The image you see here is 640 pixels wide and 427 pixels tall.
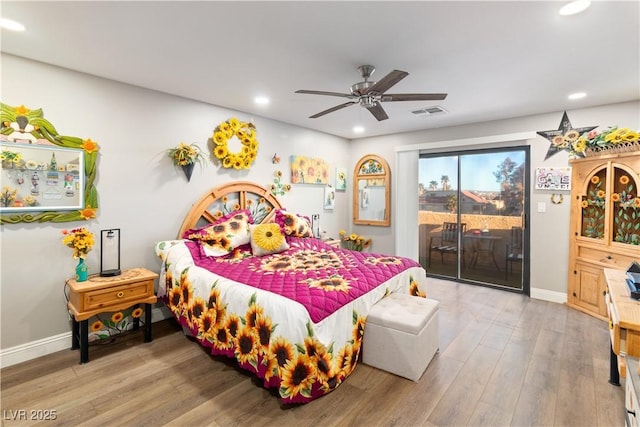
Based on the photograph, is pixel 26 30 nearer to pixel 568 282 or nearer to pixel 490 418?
pixel 490 418

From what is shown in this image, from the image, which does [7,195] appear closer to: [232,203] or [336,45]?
[232,203]

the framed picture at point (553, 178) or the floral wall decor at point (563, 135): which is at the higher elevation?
the floral wall decor at point (563, 135)

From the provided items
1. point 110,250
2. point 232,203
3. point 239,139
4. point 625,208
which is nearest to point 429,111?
point 625,208

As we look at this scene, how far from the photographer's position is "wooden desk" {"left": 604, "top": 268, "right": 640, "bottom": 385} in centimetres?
171

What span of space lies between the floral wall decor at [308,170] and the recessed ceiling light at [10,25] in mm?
3178

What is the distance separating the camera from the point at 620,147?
131 inches

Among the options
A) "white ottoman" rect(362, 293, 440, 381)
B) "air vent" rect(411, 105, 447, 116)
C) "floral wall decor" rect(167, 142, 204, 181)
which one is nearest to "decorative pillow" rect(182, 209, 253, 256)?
"floral wall decor" rect(167, 142, 204, 181)

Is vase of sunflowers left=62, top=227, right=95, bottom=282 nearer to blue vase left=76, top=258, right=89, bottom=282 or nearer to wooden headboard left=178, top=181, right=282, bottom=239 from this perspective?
blue vase left=76, top=258, right=89, bottom=282

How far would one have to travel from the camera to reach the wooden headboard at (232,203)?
11.8 ft

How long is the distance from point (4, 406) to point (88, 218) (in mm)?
1478

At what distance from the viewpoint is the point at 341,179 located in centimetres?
582

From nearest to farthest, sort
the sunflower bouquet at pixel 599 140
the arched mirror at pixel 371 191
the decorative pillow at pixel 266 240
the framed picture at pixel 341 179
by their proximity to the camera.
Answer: the sunflower bouquet at pixel 599 140 → the decorative pillow at pixel 266 240 → the arched mirror at pixel 371 191 → the framed picture at pixel 341 179

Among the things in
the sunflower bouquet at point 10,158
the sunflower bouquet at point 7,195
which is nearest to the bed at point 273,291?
the sunflower bouquet at point 7,195

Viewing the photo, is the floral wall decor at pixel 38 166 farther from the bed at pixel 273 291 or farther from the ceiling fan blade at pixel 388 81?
the ceiling fan blade at pixel 388 81
